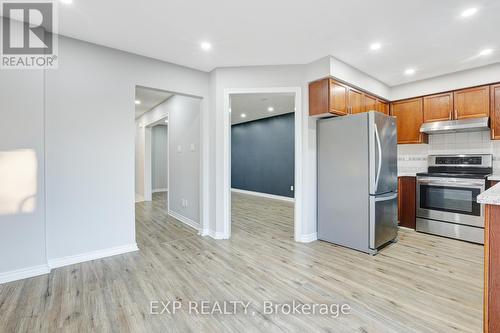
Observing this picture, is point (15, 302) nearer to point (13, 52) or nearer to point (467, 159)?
point (13, 52)

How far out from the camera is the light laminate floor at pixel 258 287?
185 centimetres

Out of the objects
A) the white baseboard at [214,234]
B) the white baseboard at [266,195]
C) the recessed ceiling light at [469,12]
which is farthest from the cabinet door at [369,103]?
the white baseboard at [266,195]

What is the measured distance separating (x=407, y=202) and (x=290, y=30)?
3500 millimetres

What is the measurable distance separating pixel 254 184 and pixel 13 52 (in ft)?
22.5

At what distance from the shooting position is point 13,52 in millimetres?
2498

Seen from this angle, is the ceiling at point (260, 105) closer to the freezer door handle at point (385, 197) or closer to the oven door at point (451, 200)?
the freezer door handle at point (385, 197)

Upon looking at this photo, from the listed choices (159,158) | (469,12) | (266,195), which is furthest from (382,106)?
(159,158)

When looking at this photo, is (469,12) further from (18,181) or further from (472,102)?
(18,181)

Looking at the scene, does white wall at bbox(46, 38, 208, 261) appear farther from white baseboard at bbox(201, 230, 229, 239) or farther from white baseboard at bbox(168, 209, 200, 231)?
white baseboard at bbox(168, 209, 200, 231)

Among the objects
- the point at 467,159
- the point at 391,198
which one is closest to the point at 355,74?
the point at 391,198

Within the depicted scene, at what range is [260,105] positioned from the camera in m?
6.26

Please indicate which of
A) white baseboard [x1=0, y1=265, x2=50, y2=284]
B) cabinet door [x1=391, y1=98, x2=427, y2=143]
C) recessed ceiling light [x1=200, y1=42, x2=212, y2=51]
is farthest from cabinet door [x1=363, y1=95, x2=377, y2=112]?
white baseboard [x1=0, y1=265, x2=50, y2=284]

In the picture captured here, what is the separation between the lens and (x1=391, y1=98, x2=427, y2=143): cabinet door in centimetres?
434

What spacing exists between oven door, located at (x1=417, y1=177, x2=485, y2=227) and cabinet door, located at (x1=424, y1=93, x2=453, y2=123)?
1054 mm
